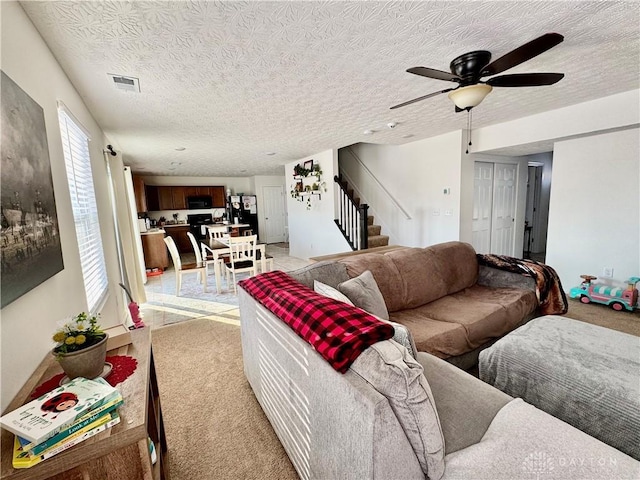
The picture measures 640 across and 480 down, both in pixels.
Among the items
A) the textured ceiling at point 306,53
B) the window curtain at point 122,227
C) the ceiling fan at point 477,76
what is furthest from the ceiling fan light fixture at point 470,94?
the window curtain at point 122,227

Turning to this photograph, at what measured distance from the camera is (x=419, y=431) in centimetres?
84

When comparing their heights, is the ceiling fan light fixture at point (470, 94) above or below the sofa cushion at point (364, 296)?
above

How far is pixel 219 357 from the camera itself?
2.52 m

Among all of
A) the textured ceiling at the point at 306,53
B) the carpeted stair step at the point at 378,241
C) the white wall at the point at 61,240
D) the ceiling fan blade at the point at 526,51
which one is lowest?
the carpeted stair step at the point at 378,241

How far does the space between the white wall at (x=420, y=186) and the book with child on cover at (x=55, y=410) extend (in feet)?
14.9

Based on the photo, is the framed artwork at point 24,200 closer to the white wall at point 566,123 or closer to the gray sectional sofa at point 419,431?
the gray sectional sofa at point 419,431

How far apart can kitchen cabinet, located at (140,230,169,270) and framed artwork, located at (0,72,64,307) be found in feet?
16.5

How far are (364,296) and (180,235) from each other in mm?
7630

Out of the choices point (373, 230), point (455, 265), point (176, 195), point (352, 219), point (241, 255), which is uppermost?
point (176, 195)

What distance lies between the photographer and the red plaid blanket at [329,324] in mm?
956

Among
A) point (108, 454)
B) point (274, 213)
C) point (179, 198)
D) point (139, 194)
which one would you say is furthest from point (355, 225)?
point (179, 198)

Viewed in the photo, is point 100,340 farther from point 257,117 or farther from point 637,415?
point 257,117

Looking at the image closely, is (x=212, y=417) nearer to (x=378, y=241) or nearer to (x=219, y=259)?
(x=219, y=259)

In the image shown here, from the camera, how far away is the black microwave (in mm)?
8570
